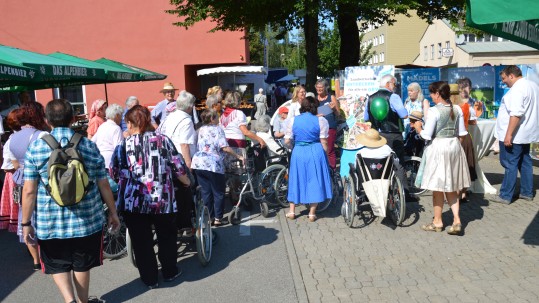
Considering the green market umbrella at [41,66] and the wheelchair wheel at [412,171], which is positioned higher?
the green market umbrella at [41,66]

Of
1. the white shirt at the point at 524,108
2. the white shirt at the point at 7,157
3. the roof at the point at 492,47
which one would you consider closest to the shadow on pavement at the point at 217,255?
the white shirt at the point at 7,157

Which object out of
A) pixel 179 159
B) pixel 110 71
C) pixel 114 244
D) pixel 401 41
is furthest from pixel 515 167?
pixel 401 41

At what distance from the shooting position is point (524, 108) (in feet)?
24.1

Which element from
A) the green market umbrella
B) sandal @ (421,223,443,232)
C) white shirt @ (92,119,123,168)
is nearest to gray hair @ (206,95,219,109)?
white shirt @ (92,119,123,168)

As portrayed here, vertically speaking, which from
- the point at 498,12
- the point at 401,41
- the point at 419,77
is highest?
the point at 401,41

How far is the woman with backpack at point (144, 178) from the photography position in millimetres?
4746

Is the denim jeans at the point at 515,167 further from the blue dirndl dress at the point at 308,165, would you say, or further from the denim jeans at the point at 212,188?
the denim jeans at the point at 212,188

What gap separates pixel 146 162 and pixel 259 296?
61.7 inches

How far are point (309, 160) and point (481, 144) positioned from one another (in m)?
3.50

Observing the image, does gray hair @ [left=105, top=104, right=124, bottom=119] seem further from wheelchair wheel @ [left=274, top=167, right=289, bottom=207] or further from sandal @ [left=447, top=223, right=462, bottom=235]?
sandal @ [left=447, top=223, right=462, bottom=235]

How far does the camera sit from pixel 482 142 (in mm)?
8875

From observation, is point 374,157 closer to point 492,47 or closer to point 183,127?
point 183,127

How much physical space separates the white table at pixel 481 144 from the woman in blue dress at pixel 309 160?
2.60m

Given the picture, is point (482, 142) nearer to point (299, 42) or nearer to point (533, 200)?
point (533, 200)
